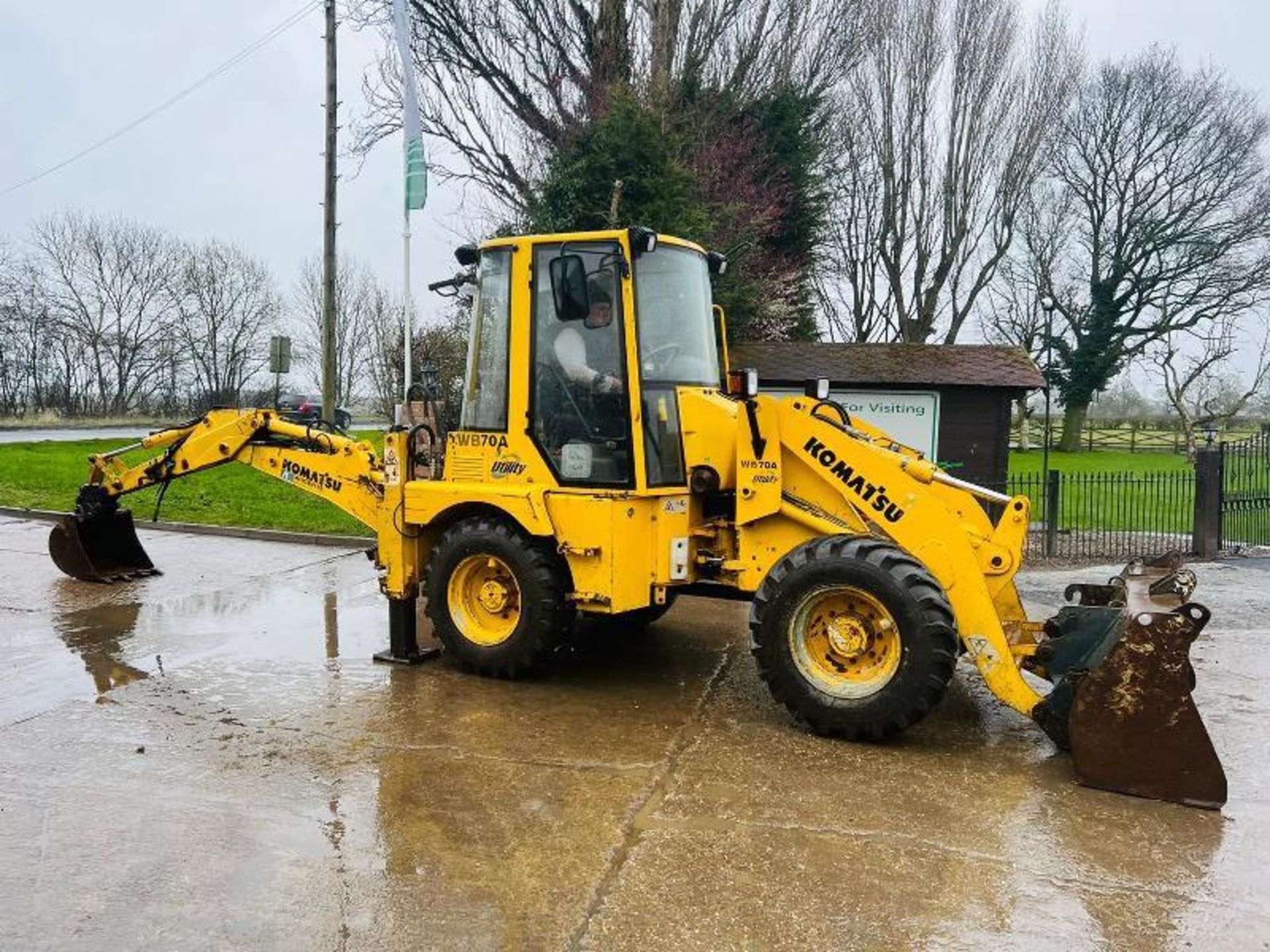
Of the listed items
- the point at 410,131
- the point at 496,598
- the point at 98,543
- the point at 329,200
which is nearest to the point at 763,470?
the point at 496,598

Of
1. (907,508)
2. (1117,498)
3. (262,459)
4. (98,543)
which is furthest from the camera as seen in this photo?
(1117,498)

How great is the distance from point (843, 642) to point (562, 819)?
1802 millimetres

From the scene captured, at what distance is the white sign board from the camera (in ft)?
38.6

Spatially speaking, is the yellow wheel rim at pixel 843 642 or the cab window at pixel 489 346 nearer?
the yellow wheel rim at pixel 843 642

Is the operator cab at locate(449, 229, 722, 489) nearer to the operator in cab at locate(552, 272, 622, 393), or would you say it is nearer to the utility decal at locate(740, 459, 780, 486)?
the operator in cab at locate(552, 272, 622, 393)

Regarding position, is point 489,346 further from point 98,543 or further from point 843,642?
point 98,543

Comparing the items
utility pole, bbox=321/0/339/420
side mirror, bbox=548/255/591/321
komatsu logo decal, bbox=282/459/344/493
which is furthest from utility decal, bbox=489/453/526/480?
utility pole, bbox=321/0/339/420

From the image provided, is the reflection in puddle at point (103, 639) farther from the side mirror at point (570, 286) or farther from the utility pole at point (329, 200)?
the utility pole at point (329, 200)

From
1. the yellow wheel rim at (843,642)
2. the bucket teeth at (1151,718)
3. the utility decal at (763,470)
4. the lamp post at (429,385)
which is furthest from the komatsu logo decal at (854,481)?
the lamp post at (429,385)

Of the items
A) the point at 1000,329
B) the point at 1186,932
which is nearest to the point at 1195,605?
the point at 1186,932

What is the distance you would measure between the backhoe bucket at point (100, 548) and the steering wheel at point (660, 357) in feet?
19.8

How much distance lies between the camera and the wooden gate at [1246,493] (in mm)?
11961

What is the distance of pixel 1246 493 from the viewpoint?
39.8 ft

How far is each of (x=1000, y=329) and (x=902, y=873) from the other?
3478cm
